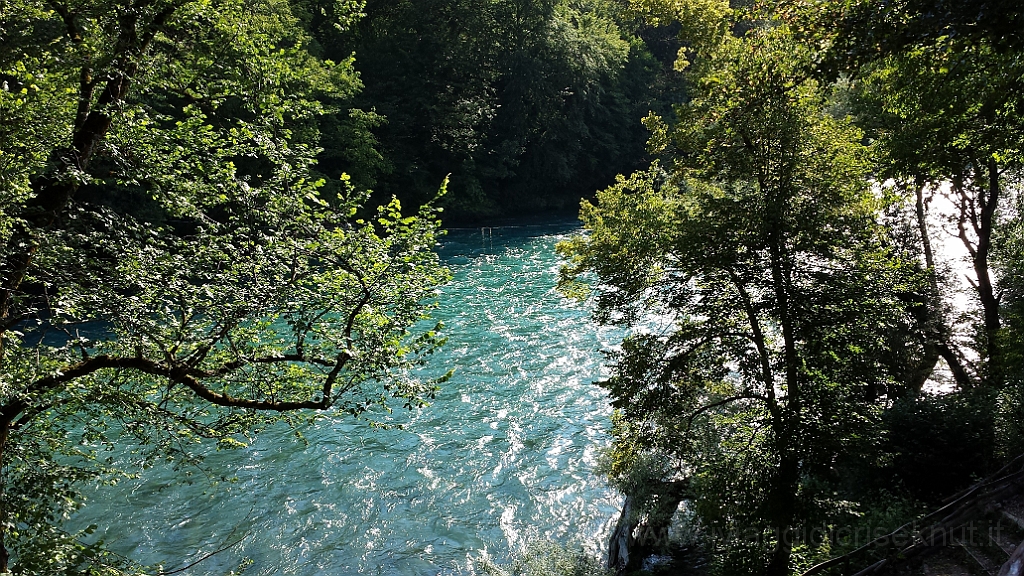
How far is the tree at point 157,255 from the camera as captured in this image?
18.7ft

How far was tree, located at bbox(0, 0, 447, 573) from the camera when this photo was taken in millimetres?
5703

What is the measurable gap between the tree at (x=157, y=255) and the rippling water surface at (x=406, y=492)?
384 centimetres

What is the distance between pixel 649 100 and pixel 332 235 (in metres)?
44.5

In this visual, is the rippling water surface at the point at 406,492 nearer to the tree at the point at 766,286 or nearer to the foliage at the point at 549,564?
the foliage at the point at 549,564

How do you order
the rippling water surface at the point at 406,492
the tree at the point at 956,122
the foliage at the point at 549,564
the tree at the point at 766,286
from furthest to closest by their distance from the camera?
the rippling water surface at the point at 406,492 → the foliage at the point at 549,564 → the tree at the point at 956,122 → the tree at the point at 766,286

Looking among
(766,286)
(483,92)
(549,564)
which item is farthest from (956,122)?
(483,92)

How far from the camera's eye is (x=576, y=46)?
1592 inches

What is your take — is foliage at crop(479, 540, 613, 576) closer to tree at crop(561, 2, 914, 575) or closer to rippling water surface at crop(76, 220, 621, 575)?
rippling water surface at crop(76, 220, 621, 575)

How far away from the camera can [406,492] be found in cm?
1188

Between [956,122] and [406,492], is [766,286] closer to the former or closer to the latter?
[956,122]

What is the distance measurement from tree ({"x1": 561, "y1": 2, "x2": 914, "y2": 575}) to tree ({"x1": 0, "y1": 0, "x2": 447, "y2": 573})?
2800 millimetres

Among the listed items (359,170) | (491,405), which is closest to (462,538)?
(491,405)

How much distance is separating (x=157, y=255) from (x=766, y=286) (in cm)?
602

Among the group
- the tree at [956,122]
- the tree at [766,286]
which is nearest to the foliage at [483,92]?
the tree at [956,122]
